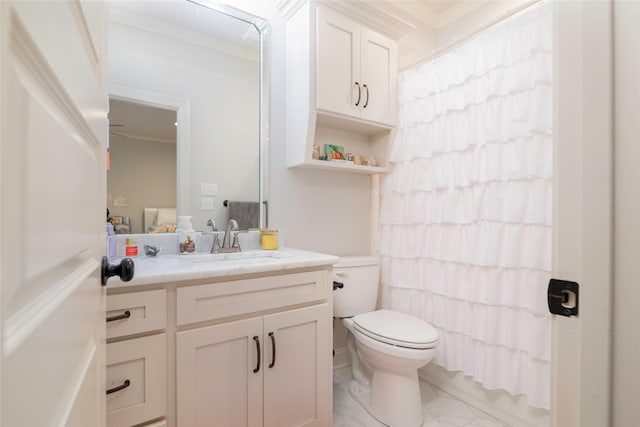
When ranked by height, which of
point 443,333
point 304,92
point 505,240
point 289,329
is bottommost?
point 443,333

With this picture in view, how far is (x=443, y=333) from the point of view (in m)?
1.79

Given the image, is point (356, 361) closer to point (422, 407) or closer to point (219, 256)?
point (422, 407)

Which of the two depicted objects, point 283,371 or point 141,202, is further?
point 141,202

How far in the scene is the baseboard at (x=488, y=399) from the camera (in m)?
1.48

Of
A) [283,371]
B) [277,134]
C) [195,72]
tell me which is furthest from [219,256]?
[195,72]

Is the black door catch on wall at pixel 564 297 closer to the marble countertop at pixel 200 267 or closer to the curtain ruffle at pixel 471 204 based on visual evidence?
the marble countertop at pixel 200 267

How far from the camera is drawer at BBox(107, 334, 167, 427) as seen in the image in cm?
94

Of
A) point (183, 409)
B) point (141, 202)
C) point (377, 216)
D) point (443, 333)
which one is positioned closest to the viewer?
point (183, 409)

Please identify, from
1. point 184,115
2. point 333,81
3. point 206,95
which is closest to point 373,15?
point 333,81

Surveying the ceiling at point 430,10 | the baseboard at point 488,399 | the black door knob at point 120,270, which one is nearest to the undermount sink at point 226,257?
the black door knob at point 120,270

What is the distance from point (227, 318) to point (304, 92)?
4.29 ft

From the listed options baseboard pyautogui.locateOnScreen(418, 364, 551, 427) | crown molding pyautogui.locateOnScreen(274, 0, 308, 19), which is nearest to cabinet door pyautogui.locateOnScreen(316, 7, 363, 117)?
crown molding pyautogui.locateOnScreen(274, 0, 308, 19)

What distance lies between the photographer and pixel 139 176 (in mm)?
1501

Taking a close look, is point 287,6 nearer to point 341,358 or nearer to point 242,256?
point 242,256
